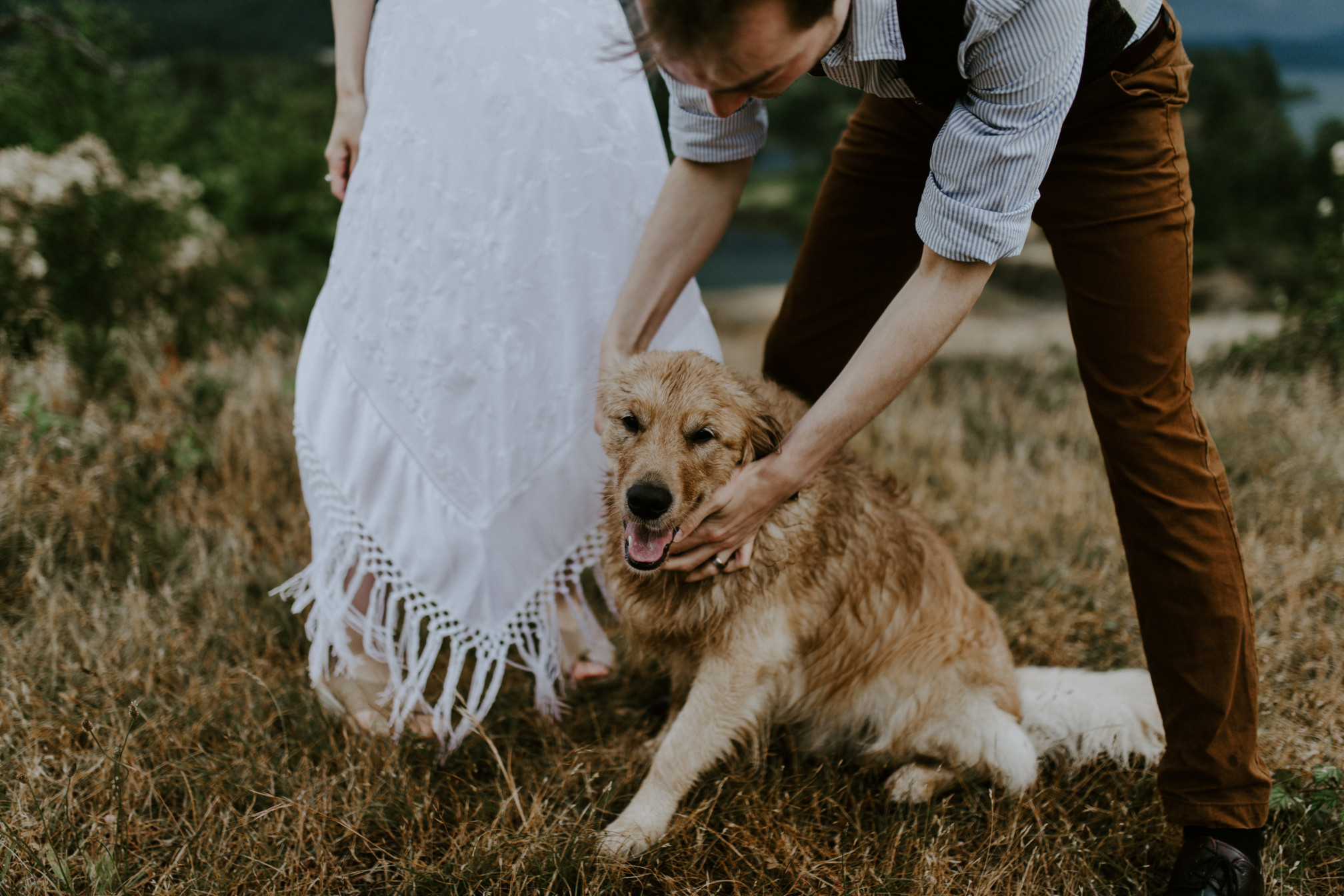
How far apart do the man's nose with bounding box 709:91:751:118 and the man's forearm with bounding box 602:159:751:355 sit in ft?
1.86

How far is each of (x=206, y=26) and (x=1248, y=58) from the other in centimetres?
1014

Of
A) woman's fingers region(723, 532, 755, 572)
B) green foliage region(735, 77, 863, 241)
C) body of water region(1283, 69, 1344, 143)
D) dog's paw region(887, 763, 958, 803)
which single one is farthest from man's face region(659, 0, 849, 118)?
green foliage region(735, 77, 863, 241)

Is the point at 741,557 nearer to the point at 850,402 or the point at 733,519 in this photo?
the point at 733,519

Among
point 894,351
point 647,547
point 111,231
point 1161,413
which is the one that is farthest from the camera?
point 111,231

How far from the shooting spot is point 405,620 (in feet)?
7.45

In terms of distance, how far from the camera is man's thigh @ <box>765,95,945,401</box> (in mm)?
2189

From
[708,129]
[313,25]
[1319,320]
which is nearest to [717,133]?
[708,129]

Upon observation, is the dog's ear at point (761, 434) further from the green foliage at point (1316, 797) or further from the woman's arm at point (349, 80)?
the green foliage at point (1316, 797)

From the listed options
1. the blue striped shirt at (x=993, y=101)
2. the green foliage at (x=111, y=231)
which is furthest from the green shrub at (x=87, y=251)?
the blue striped shirt at (x=993, y=101)

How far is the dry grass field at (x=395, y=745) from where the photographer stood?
1.90 meters

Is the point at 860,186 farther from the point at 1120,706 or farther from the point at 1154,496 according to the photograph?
the point at 1120,706

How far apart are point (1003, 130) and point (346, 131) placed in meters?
1.76

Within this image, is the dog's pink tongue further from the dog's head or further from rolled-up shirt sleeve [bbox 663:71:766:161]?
rolled-up shirt sleeve [bbox 663:71:766:161]

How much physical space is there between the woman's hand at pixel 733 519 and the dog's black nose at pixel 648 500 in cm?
9
